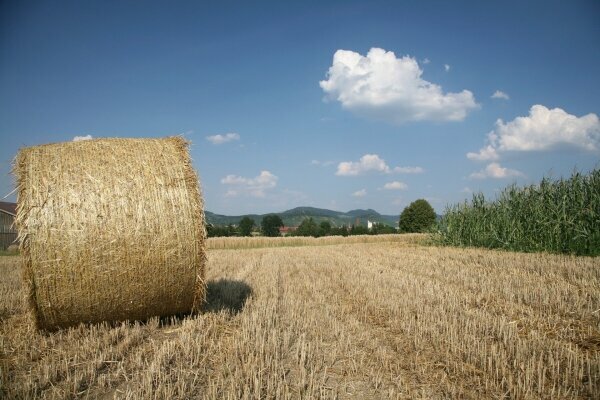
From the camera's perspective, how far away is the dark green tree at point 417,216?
190 ft

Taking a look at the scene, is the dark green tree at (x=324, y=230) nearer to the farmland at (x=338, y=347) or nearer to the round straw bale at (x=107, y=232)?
the farmland at (x=338, y=347)

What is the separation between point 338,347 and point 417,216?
56784 millimetres

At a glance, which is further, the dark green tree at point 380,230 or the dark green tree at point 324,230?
the dark green tree at point 324,230

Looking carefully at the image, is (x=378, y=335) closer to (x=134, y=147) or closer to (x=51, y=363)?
(x=51, y=363)

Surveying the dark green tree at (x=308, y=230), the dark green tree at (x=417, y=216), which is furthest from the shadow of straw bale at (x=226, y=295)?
the dark green tree at (x=417, y=216)

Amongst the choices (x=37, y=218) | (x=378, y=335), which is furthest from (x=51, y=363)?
(x=378, y=335)

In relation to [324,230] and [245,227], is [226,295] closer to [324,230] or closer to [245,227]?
[324,230]

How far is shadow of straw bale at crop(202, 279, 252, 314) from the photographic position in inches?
251

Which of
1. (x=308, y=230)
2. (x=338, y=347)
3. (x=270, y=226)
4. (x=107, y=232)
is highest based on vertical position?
(x=107, y=232)

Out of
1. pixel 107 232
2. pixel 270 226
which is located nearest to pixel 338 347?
pixel 107 232

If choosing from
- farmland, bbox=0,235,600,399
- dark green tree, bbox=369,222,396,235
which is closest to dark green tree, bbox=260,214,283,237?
dark green tree, bbox=369,222,396,235

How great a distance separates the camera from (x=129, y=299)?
5.16 m

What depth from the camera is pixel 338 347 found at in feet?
14.7

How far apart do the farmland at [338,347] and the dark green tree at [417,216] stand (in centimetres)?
5203
